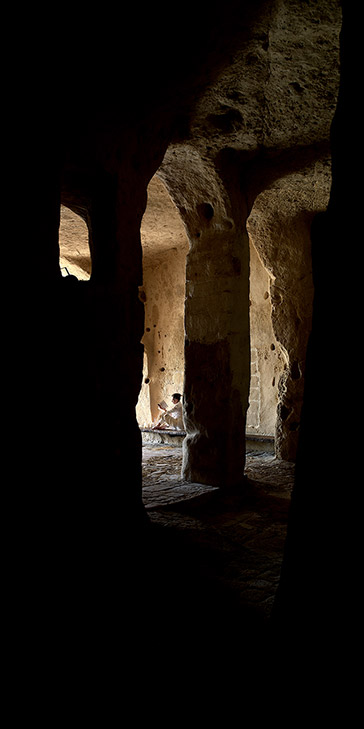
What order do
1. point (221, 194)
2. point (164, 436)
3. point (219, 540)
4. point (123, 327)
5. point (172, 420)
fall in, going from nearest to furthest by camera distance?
point (123, 327)
point (219, 540)
point (221, 194)
point (164, 436)
point (172, 420)

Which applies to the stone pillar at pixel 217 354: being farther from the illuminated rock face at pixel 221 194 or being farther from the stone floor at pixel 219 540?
the stone floor at pixel 219 540

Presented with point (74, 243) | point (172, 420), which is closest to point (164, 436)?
point (172, 420)

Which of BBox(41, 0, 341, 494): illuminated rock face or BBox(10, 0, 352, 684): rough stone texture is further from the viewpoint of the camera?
BBox(41, 0, 341, 494): illuminated rock face

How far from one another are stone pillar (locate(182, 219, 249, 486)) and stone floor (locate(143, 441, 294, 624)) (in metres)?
0.33

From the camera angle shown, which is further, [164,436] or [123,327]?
[164,436]

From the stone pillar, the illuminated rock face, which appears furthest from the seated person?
the stone pillar

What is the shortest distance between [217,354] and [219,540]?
2140 mm

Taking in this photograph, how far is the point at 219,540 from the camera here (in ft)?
11.7

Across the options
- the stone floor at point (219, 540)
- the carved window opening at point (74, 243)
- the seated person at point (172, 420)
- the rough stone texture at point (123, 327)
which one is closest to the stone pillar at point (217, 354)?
the stone floor at point (219, 540)

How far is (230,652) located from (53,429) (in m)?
1.48

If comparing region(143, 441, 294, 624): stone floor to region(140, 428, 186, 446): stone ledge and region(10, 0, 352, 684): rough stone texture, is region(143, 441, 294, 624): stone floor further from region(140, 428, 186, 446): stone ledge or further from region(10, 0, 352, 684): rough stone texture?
region(140, 428, 186, 446): stone ledge

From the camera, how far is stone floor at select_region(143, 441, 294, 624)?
2.60 m

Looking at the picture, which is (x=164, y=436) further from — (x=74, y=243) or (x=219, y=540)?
(x=219, y=540)

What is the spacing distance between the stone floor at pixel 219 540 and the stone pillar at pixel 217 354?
13.1 inches
